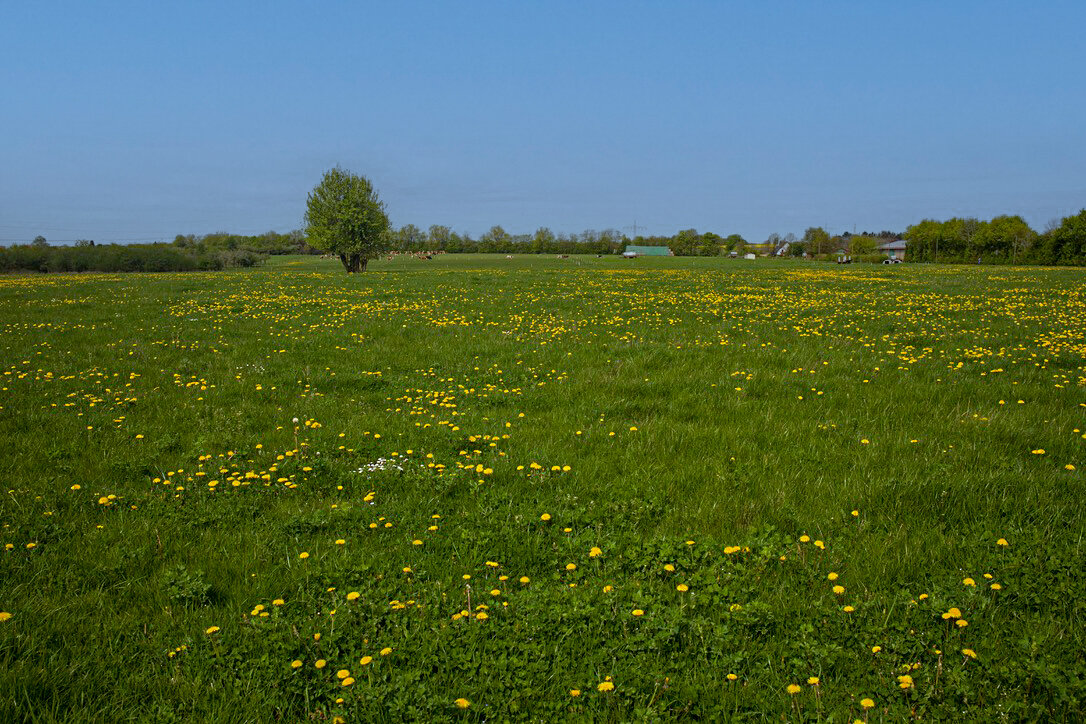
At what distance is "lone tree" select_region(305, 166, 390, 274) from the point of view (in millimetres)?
52812

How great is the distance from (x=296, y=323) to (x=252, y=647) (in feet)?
44.1

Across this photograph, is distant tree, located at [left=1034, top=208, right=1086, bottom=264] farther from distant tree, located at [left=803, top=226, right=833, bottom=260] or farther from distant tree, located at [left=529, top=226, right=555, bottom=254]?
distant tree, located at [left=529, top=226, right=555, bottom=254]

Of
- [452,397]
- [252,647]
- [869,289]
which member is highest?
[869,289]

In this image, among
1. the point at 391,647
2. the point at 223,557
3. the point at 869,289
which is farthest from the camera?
the point at 869,289

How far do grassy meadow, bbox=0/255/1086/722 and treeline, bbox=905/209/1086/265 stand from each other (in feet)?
289

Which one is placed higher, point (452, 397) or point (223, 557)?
point (452, 397)

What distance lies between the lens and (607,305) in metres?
19.5

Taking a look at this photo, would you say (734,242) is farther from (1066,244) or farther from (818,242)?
(1066,244)

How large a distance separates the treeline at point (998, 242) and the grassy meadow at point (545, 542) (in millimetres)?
88122

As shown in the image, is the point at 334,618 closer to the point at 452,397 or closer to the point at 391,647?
the point at 391,647

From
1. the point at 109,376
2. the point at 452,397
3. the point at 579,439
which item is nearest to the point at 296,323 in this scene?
the point at 109,376

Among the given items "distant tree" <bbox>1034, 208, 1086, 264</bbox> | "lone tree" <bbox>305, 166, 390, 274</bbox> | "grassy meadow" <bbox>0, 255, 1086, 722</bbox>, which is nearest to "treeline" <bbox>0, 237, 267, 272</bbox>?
"lone tree" <bbox>305, 166, 390, 274</bbox>

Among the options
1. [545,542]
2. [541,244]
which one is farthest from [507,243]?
[545,542]

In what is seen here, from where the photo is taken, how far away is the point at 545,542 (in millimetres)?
4508
